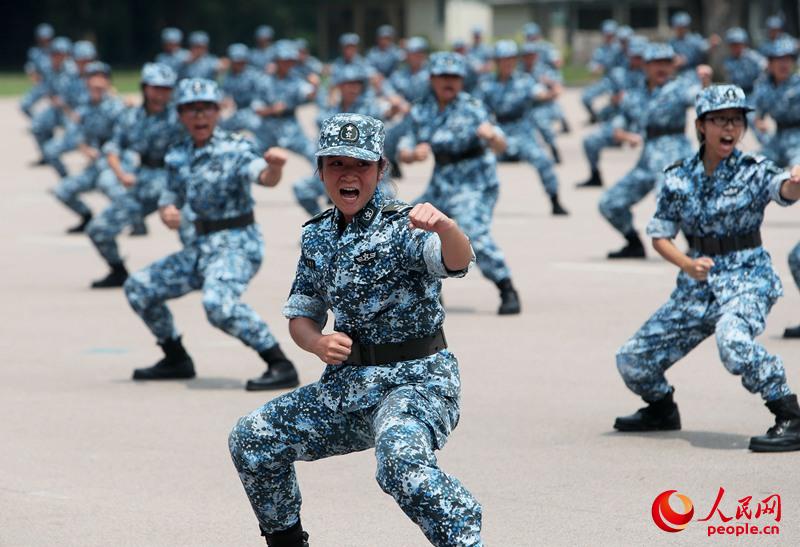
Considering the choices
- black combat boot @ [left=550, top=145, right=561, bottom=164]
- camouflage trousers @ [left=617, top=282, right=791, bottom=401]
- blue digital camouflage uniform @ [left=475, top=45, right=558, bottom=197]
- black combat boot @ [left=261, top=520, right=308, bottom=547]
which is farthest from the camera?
black combat boot @ [left=550, top=145, right=561, bottom=164]

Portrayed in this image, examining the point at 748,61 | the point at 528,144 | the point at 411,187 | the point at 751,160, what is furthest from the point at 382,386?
the point at 748,61

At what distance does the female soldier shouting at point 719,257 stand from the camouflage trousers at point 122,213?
717cm

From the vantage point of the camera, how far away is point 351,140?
5707 mm

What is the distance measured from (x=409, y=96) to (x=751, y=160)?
23637mm

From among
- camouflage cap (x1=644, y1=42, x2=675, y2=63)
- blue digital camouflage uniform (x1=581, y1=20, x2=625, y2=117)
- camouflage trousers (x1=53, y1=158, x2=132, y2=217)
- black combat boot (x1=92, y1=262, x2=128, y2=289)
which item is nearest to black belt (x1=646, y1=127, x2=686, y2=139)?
camouflage cap (x1=644, y1=42, x2=675, y2=63)

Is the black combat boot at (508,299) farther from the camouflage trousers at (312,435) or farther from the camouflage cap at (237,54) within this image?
the camouflage cap at (237,54)

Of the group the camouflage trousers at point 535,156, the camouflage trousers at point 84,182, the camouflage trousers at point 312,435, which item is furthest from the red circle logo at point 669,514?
the camouflage trousers at point 535,156

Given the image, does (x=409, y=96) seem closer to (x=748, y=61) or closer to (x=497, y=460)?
(x=748, y=61)

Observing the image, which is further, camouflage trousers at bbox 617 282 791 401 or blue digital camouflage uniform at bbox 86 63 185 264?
blue digital camouflage uniform at bbox 86 63 185 264

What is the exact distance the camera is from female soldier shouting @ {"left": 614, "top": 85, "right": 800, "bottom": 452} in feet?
26.5

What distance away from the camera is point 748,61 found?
94.4ft

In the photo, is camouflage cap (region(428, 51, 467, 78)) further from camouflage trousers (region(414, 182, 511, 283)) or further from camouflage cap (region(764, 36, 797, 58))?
camouflage cap (region(764, 36, 797, 58))

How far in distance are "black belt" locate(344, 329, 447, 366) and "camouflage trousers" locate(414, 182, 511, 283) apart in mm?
6988

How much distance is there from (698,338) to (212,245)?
317 centimetres
